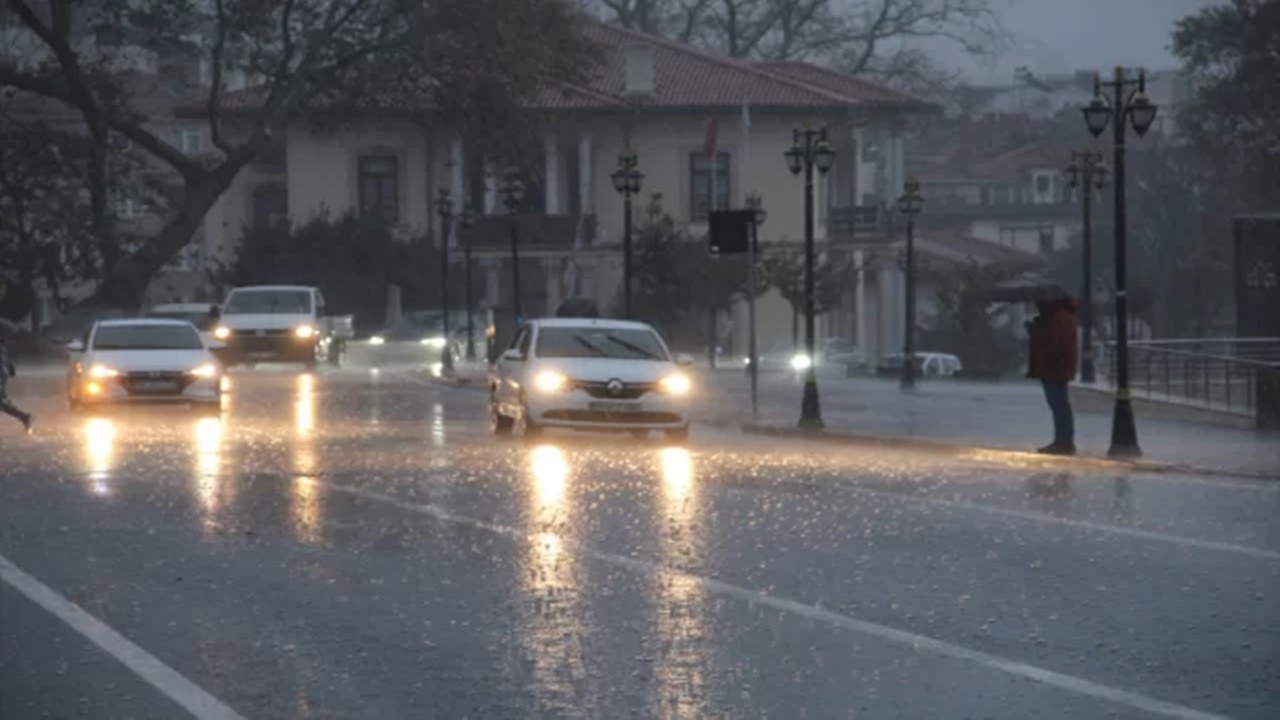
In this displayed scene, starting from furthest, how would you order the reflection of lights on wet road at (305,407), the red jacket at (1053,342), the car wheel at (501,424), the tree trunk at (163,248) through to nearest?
1. the tree trunk at (163,248)
2. the reflection of lights on wet road at (305,407)
3. the car wheel at (501,424)
4. the red jacket at (1053,342)

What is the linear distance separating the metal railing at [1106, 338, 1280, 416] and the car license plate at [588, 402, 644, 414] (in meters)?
10.1

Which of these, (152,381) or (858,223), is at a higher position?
(858,223)

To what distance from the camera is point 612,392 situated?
28.4 meters

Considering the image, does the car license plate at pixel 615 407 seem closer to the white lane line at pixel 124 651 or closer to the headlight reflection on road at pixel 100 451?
the headlight reflection on road at pixel 100 451

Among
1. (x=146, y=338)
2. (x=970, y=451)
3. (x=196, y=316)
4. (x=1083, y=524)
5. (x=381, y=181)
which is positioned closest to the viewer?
(x=1083, y=524)

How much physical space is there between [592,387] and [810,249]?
21.2ft

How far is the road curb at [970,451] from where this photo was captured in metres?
24.0

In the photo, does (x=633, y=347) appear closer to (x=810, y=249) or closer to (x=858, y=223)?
(x=810, y=249)

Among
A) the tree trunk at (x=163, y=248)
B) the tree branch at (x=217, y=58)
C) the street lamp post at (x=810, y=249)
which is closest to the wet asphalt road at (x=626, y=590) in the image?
the street lamp post at (x=810, y=249)

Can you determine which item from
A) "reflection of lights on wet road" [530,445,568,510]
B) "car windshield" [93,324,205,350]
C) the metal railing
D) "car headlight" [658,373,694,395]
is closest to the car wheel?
"car headlight" [658,373,694,395]

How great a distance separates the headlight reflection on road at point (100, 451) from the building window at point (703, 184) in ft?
163

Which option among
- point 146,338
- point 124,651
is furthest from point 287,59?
point 124,651

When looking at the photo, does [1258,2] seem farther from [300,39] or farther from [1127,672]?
[1127,672]

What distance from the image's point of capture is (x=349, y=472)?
2247 cm
